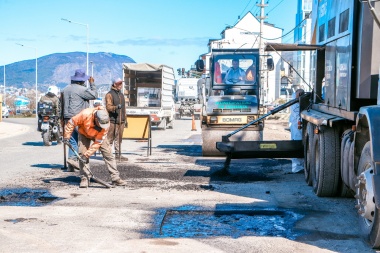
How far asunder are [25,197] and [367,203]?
5.35m

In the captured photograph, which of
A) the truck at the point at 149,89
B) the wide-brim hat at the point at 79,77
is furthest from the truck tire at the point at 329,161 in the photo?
the truck at the point at 149,89

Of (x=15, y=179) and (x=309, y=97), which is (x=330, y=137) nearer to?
(x=309, y=97)

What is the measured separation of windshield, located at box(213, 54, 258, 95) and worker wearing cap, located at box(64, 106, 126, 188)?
274 inches

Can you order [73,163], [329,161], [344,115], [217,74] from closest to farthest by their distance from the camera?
[344,115], [329,161], [73,163], [217,74]

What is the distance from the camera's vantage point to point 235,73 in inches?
679

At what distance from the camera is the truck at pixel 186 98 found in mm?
50312

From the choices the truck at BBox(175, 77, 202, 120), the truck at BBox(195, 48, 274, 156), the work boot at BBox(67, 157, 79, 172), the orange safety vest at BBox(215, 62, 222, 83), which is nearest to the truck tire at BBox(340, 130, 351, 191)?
the work boot at BBox(67, 157, 79, 172)

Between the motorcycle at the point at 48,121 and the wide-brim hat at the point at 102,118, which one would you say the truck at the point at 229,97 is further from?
the wide-brim hat at the point at 102,118

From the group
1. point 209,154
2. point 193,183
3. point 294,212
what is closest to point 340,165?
point 294,212

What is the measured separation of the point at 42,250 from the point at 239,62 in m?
11.6

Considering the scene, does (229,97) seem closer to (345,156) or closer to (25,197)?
(25,197)

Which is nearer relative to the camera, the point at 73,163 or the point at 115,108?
the point at 73,163

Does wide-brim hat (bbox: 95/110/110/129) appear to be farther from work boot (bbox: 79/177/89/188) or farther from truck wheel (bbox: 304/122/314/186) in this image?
truck wheel (bbox: 304/122/314/186)

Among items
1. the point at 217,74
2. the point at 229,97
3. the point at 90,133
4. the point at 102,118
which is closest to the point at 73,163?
the point at 90,133
